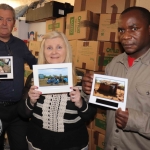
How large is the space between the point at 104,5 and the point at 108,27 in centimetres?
25

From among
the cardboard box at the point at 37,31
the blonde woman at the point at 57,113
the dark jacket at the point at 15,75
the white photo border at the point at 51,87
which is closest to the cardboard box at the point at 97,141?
the blonde woman at the point at 57,113

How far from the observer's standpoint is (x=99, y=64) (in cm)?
200

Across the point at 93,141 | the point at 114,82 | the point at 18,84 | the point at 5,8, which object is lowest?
the point at 93,141

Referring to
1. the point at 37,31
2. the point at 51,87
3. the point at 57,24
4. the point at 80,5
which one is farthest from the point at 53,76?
the point at 37,31

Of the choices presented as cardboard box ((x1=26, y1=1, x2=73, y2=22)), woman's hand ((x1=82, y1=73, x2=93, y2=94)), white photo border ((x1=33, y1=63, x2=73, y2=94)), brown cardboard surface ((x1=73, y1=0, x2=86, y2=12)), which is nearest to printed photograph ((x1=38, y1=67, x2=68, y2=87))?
white photo border ((x1=33, y1=63, x2=73, y2=94))

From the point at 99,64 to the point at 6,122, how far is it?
1077mm

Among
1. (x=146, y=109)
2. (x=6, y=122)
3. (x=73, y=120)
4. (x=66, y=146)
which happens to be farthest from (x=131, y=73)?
(x=6, y=122)

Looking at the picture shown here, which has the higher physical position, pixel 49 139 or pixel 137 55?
pixel 137 55

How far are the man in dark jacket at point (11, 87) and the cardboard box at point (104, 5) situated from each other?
2.78ft

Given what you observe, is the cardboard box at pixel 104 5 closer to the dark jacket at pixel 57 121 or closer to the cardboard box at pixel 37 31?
the cardboard box at pixel 37 31

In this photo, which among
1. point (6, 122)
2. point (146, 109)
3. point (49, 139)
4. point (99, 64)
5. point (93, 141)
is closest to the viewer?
point (146, 109)

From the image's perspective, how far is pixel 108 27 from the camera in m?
2.01

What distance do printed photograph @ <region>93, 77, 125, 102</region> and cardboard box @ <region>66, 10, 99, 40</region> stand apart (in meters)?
1.09

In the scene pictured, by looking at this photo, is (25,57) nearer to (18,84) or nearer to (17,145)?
(18,84)
